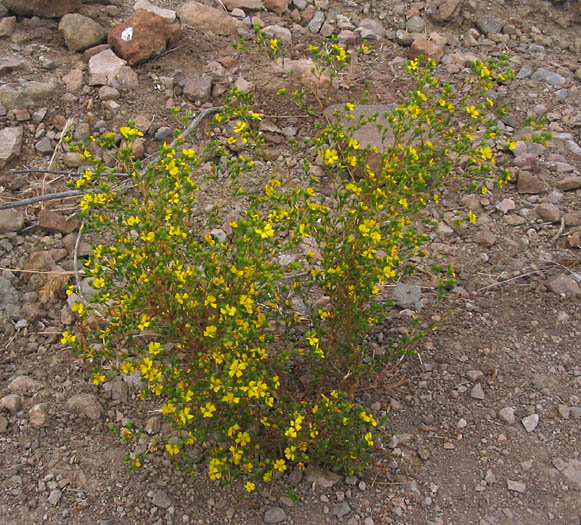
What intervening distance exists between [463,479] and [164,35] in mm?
3585

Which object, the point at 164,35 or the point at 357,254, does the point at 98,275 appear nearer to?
the point at 357,254

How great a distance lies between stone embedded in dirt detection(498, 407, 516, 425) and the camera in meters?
3.04

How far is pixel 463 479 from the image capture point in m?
2.86

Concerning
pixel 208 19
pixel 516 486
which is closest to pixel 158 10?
pixel 208 19

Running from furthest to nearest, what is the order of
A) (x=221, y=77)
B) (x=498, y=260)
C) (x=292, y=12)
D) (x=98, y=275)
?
(x=292, y=12), (x=221, y=77), (x=498, y=260), (x=98, y=275)

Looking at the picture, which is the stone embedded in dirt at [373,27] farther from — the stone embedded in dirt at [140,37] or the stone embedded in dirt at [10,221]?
the stone embedded in dirt at [10,221]

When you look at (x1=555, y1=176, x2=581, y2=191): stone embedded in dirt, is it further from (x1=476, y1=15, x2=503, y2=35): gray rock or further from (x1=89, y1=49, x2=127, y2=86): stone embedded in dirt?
(x1=89, y1=49, x2=127, y2=86): stone embedded in dirt

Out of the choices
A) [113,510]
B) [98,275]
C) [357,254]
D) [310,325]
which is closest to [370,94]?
[310,325]

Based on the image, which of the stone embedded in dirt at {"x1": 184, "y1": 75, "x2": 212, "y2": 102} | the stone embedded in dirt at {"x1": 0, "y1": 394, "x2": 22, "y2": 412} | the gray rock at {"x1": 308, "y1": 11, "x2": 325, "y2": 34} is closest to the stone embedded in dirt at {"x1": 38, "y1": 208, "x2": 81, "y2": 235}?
the stone embedded in dirt at {"x1": 0, "y1": 394, "x2": 22, "y2": 412}

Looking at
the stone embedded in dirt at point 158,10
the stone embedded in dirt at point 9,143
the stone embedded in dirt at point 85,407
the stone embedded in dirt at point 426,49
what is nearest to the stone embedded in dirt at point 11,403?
the stone embedded in dirt at point 85,407

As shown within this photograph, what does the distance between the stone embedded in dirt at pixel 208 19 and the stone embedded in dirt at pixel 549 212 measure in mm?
2626

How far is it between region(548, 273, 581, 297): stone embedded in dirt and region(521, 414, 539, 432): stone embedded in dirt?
80 cm

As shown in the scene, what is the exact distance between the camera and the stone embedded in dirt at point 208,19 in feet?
16.6

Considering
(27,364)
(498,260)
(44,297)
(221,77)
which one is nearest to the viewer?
(27,364)
